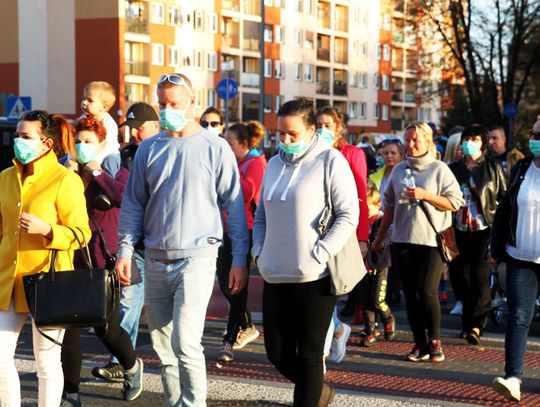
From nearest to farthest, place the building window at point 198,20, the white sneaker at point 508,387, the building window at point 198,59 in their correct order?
the white sneaker at point 508,387, the building window at point 198,20, the building window at point 198,59

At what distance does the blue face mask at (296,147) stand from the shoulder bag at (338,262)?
145 millimetres

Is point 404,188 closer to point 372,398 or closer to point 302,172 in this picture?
point 372,398

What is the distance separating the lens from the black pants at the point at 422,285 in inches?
348

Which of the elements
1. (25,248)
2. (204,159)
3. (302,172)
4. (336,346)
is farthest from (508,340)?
(25,248)

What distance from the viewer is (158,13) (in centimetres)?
7038

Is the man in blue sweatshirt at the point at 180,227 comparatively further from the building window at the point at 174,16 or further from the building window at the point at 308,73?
the building window at the point at 308,73

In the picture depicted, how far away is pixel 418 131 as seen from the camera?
897 centimetres

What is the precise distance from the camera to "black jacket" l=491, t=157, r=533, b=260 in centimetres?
752

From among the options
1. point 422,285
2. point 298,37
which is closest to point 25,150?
point 422,285

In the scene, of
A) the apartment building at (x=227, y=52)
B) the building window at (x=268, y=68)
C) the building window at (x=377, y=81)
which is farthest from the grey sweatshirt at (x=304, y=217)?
the building window at (x=377, y=81)

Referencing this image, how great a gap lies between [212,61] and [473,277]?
67651 mm

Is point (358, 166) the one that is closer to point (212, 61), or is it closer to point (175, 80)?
point (175, 80)

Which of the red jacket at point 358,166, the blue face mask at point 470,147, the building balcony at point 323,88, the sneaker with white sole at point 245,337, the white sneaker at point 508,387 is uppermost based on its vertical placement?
the building balcony at point 323,88

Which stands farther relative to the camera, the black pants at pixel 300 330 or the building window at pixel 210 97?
the building window at pixel 210 97
